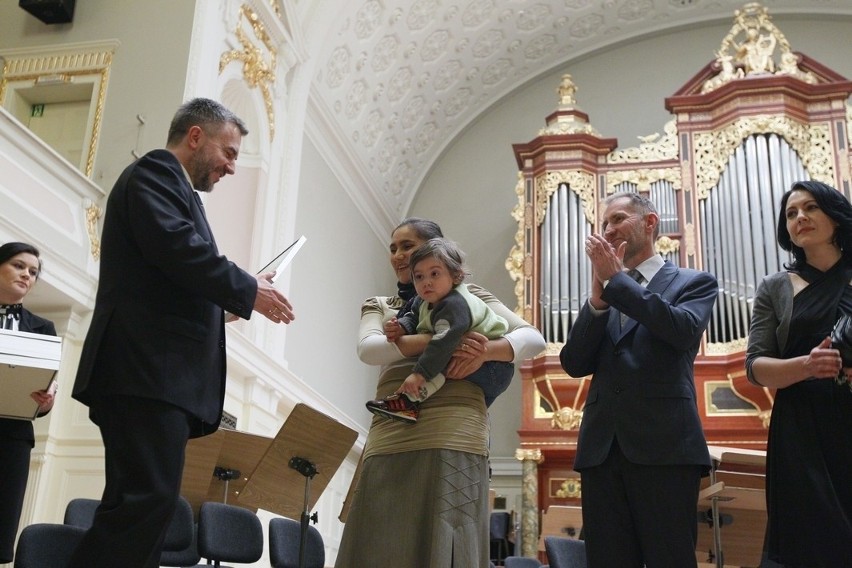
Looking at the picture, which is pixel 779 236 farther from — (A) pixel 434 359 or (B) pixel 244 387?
(B) pixel 244 387

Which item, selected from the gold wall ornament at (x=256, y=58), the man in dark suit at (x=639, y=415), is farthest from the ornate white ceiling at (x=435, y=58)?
the man in dark suit at (x=639, y=415)

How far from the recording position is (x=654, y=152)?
26.8ft

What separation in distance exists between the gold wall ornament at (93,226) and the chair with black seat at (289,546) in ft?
6.87

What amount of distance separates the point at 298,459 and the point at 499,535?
352 centimetres

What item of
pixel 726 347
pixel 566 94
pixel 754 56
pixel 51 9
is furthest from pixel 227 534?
pixel 754 56

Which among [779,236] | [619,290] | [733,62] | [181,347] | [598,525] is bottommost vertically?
[598,525]

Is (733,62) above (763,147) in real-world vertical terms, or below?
above

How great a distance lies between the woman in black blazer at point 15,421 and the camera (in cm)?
302

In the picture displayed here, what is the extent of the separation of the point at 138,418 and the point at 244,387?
3.95 m

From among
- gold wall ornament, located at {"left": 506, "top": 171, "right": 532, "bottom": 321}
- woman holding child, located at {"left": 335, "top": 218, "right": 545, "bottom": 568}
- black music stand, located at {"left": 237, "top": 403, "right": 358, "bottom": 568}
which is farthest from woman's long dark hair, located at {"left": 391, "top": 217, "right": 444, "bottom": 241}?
gold wall ornament, located at {"left": 506, "top": 171, "right": 532, "bottom": 321}

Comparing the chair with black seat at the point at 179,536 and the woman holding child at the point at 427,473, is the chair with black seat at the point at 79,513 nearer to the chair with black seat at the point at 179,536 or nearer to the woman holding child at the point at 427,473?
the chair with black seat at the point at 179,536

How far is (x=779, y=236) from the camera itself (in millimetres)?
2674

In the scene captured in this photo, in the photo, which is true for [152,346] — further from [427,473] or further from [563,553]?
[563,553]

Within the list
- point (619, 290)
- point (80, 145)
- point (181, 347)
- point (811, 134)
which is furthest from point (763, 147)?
point (181, 347)
